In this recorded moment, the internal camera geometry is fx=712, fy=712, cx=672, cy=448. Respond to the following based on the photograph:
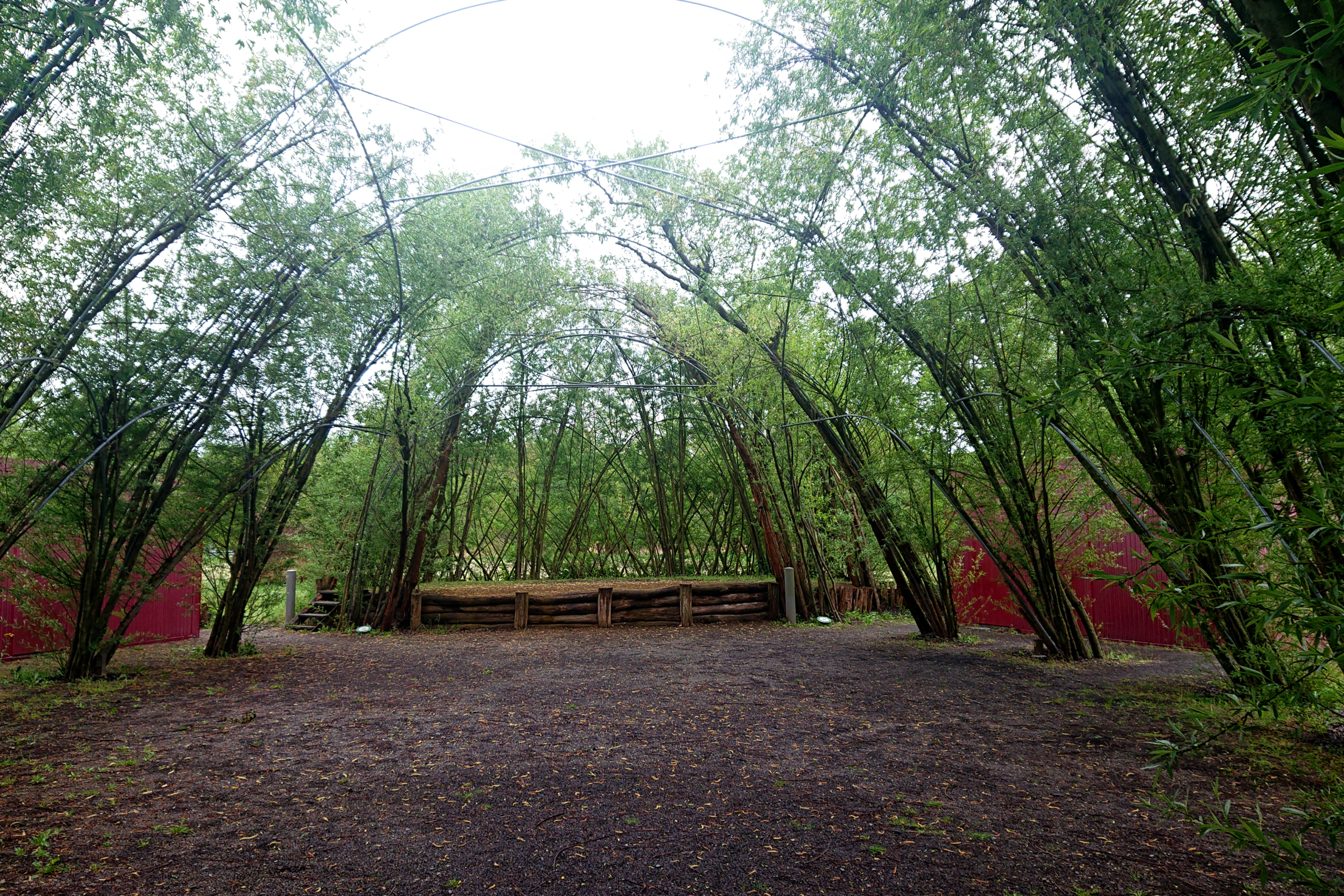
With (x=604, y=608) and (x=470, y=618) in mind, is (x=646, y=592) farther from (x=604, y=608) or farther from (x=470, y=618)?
(x=470, y=618)

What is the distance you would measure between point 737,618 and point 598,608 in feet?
5.00

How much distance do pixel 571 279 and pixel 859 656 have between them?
15.3 feet

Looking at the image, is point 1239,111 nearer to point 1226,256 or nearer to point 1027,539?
point 1226,256

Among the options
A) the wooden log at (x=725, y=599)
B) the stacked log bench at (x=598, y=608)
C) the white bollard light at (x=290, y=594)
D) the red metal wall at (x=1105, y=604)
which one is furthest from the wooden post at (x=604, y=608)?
the red metal wall at (x=1105, y=604)

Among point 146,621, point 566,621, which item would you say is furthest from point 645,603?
point 146,621

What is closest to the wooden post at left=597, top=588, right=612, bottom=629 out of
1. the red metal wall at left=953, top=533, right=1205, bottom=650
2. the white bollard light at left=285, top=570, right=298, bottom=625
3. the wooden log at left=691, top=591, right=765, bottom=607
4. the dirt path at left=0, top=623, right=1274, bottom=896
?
the wooden log at left=691, top=591, right=765, bottom=607

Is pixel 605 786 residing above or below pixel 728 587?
below

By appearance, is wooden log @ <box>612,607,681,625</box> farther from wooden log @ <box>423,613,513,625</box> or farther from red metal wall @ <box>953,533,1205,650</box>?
red metal wall @ <box>953,533,1205,650</box>

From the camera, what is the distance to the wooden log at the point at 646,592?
298 inches

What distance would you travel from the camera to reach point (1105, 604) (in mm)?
6809

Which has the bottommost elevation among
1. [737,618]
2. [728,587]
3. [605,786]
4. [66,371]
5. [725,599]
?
[605,786]

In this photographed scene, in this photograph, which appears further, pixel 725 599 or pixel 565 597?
pixel 725 599

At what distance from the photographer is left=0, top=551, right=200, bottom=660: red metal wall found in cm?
480

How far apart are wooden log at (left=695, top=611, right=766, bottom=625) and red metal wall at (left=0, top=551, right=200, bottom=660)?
15.3 ft
